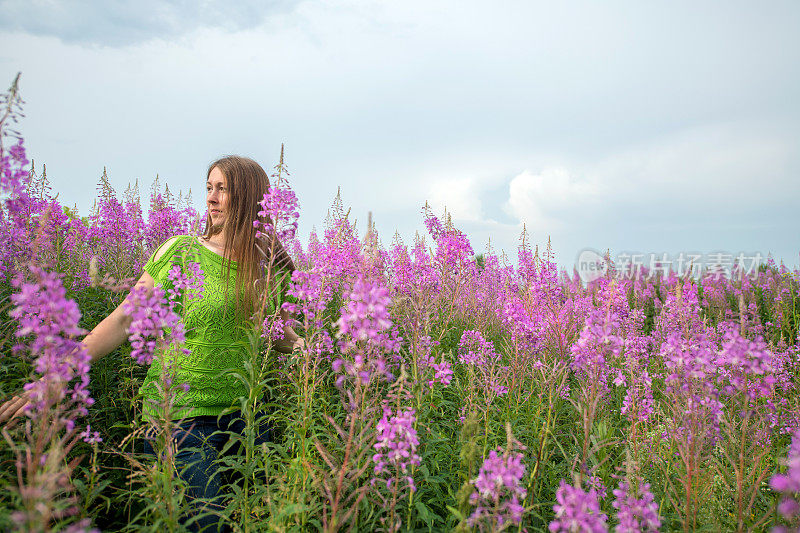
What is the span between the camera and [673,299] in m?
6.89

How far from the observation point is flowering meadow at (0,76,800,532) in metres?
2.09

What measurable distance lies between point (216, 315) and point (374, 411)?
1.99 metres

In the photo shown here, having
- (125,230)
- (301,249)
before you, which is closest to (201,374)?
(125,230)

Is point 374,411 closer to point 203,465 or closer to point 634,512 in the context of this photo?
point 634,512

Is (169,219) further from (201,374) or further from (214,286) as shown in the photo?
(201,374)

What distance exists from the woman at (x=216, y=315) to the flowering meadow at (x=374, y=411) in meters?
0.19

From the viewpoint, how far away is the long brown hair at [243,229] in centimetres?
386

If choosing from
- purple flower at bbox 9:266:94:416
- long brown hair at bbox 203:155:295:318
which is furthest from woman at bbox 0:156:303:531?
purple flower at bbox 9:266:94:416

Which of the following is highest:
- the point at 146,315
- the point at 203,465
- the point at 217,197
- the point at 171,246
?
the point at 217,197

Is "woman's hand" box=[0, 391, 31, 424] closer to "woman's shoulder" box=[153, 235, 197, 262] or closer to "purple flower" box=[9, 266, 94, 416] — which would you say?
"purple flower" box=[9, 266, 94, 416]

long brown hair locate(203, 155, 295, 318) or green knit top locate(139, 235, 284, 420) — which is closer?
green knit top locate(139, 235, 284, 420)

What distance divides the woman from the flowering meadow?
19cm

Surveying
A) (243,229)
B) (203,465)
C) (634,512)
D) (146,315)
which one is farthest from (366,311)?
(243,229)

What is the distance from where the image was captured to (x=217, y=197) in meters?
4.32
